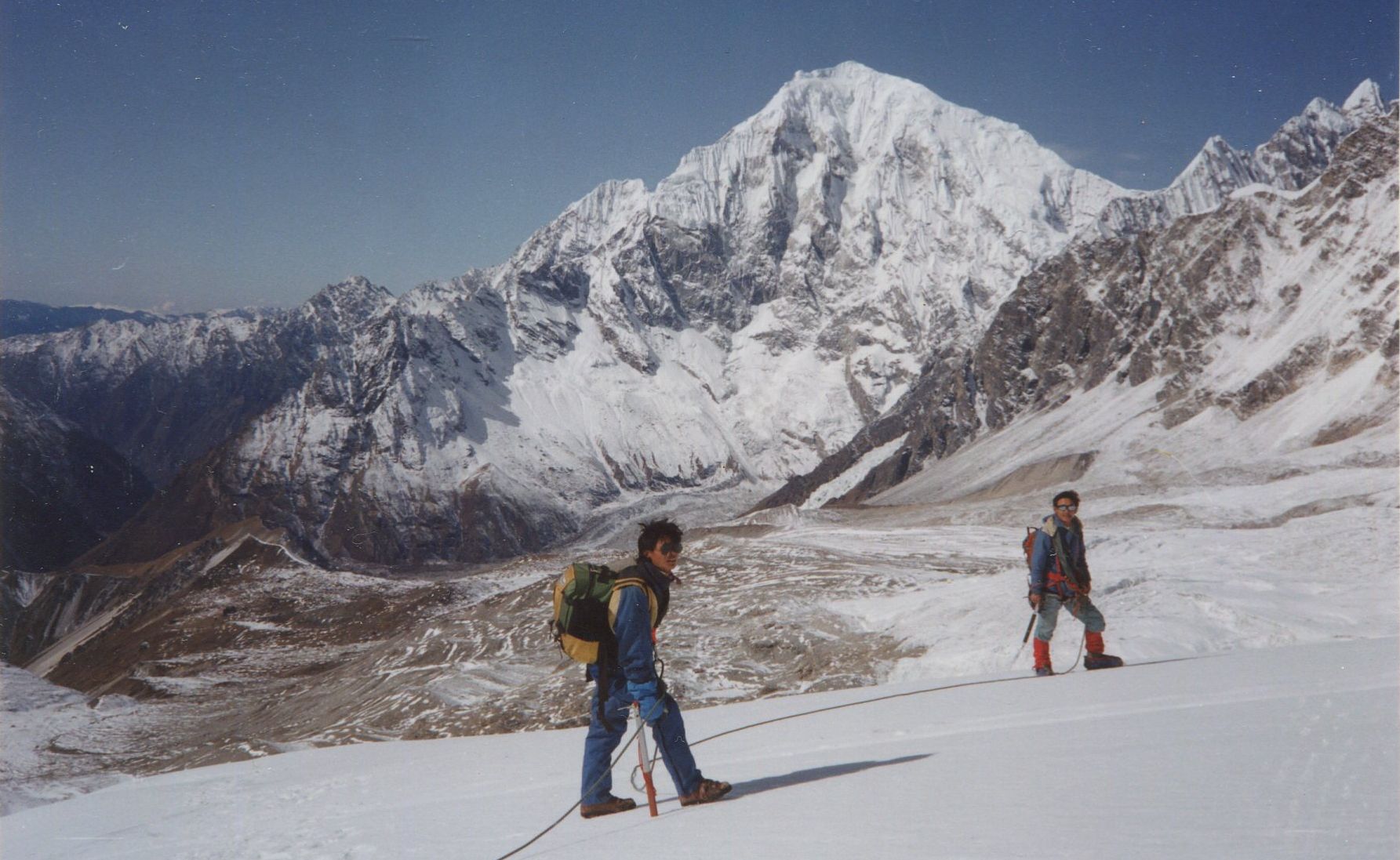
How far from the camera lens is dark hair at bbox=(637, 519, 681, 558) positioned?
8375 millimetres

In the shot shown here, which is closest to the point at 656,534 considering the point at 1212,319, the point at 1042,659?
the point at 1042,659

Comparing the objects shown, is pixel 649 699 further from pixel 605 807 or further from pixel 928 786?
pixel 928 786

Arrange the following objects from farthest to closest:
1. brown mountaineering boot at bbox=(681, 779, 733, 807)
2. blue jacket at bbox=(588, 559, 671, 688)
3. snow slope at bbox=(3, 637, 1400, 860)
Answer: brown mountaineering boot at bbox=(681, 779, 733, 807), blue jacket at bbox=(588, 559, 671, 688), snow slope at bbox=(3, 637, 1400, 860)

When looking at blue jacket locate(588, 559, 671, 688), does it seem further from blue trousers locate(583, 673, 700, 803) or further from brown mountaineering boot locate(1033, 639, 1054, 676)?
brown mountaineering boot locate(1033, 639, 1054, 676)

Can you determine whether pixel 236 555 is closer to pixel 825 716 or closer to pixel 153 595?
pixel 153 595

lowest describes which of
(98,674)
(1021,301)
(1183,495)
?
(98,674)

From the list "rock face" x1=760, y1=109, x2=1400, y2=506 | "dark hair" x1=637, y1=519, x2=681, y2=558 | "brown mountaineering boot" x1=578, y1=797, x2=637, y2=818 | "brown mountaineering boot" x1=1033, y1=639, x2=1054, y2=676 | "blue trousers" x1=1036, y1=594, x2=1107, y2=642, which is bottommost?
"brown mountaineering boot" x1=1033, y1=639, x2=1054, y2=676

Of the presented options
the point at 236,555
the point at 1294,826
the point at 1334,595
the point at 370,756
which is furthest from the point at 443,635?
the point at 236,555

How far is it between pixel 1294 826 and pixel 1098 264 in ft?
536

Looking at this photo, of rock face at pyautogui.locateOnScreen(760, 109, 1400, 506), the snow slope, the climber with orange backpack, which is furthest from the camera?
rock face at pyautogui.locateOnScreen(760, 109, 1400, 506)

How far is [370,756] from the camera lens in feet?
47.6

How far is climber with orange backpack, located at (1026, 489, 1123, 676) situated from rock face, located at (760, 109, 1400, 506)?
90.4 metres

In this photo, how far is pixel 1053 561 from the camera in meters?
13.5

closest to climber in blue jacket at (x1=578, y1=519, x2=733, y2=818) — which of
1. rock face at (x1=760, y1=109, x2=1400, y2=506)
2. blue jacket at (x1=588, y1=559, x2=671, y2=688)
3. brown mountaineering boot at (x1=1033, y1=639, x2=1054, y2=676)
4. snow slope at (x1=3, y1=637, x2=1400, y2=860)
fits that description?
blue jacket at (x1=588, y1=559, x2=671, y2=688)
